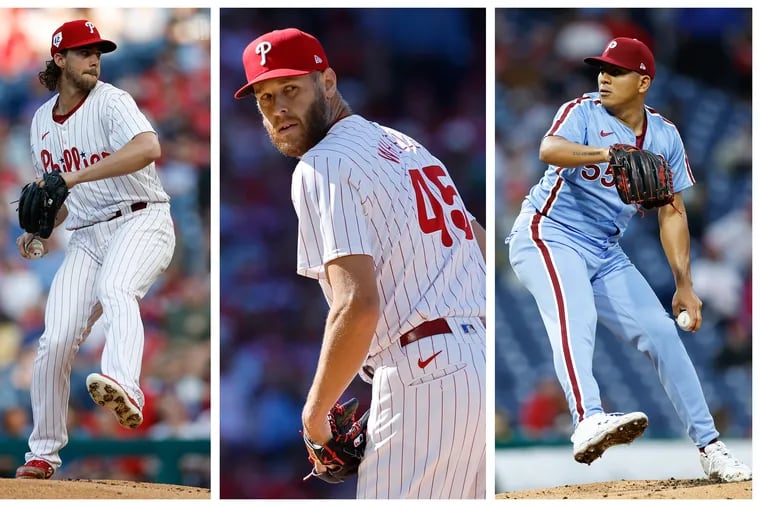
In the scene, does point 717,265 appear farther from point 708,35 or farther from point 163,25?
point 163,25

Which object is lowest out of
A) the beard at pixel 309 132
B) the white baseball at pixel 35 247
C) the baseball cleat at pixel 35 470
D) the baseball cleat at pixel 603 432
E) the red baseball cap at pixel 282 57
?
the baseball cleat at pixel 35 470

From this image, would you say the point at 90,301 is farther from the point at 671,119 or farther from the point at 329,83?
the point at 671,119

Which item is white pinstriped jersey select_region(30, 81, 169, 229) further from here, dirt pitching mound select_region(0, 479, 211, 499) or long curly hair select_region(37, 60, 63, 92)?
dirt pitching mound select_region(0, 479, 211, 499)

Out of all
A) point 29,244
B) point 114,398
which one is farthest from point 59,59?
point 114,398

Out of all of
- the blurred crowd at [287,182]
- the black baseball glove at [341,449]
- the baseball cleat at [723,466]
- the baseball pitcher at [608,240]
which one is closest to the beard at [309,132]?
the black baseball glove at [341,449]

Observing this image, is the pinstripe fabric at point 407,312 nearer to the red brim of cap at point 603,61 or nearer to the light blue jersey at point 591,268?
the light blue jersey at point 591,268

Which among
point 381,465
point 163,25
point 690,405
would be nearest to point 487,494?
point 690,405
